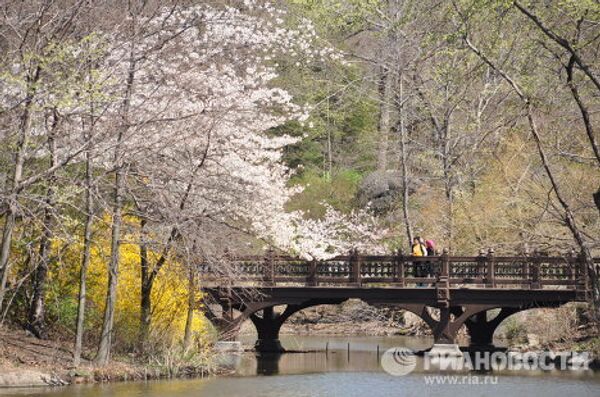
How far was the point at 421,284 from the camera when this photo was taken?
33.5 m

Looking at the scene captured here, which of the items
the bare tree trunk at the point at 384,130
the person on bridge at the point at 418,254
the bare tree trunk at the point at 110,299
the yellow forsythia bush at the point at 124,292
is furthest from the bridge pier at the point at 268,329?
the bare tree trunk at the point at 384,130

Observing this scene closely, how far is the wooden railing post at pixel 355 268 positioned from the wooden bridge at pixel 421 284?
0.03m

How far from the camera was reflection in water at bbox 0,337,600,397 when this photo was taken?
958 inches

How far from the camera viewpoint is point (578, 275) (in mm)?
31906

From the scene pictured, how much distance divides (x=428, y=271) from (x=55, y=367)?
12493mm

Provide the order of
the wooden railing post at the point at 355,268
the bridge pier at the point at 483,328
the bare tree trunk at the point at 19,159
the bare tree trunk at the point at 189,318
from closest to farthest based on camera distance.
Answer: the bare tree trunk at the point at 19,159 < the bare tree trunk at the point at 189,318 < the wooden railing post at the point at 355,268 < the bridge pier at the point at 483,328

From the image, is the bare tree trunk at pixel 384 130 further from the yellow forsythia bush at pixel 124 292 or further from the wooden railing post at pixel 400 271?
the yellow forsythia bush at pixel 124 292

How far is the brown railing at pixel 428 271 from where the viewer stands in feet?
106

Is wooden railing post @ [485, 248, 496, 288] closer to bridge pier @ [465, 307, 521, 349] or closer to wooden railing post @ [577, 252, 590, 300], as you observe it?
wooden railing post @ [577, 252, 590, 300]

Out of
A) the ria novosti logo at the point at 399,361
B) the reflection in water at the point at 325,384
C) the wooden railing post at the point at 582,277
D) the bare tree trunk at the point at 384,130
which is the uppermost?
the bare tree trunk at the point at 384,130

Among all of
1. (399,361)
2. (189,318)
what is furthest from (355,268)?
(189,318)

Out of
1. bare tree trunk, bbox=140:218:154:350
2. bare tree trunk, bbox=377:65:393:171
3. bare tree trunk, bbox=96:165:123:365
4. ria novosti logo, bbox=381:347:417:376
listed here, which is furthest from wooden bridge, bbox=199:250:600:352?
bare tree trunk, bbox=377:65:393:171

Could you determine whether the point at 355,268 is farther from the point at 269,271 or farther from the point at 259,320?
the point at 259,320

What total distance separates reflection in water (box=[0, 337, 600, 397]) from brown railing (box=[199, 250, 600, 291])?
2.40 meters
